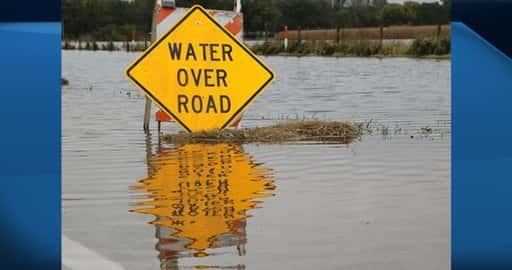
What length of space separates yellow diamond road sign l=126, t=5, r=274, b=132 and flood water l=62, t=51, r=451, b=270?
0.60 metres

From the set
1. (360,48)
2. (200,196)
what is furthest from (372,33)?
(200,196)

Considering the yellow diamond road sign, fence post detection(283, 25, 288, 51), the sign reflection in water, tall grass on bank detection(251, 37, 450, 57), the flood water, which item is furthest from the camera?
fence post detection(283, 25, 288, 51)

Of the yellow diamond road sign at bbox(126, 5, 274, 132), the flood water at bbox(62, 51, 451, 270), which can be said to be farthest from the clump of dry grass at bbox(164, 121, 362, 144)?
the flood water at bbox(62, 51, 451, 270)

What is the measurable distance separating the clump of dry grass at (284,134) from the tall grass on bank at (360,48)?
84.2ft

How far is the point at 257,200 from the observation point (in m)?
6.02

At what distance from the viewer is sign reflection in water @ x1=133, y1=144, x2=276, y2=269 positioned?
4578 mm

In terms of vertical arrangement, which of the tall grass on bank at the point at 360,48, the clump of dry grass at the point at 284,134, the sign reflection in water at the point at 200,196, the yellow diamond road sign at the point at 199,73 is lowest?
the tall grass on bank at the point at 360,48

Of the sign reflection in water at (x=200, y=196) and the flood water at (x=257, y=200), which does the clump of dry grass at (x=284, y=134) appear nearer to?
the flood water at (x=257, y=200)

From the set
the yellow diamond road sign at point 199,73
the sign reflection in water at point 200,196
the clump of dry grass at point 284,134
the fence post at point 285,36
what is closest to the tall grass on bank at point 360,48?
the fence post at point 285,36

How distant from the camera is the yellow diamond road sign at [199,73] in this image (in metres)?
9.58

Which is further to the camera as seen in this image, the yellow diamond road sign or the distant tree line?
the distant tree line

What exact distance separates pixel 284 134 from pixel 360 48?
3189cm

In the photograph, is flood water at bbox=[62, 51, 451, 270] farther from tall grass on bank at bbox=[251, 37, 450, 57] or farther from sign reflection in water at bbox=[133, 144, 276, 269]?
tall grass on bank at bbox=[251, 37, 450, 57]

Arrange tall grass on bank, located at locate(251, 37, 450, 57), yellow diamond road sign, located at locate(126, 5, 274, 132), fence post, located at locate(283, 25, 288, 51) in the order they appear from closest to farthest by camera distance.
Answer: yellow diamond road sign, located at locate(126, 5, 274, 132)
tall grass on bank, located at locate(251, 37, 450, 57)
fence post, located at locate(283, 25, 288, 51)
